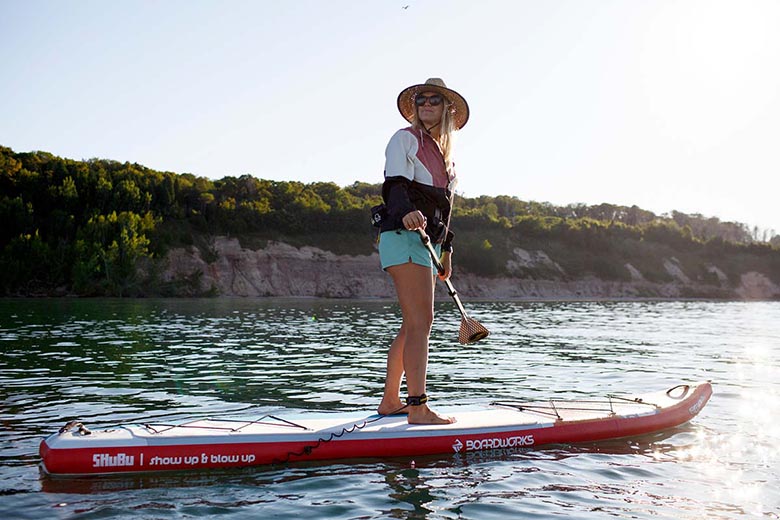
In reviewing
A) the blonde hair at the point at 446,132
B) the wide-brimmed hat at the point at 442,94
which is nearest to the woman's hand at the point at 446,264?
the blonde hair at the point at 446,132

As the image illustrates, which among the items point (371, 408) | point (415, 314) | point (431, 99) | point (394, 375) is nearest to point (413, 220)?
point (415, 314)

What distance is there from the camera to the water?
16.4ft

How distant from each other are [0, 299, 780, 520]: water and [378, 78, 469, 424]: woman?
94 cm

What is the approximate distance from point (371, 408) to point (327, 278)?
5915cm

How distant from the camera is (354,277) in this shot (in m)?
68.6

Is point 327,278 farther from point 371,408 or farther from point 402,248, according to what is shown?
point 402,248

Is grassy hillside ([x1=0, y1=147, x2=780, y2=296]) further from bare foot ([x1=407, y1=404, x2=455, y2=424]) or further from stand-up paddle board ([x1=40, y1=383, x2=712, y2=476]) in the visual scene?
bare foot ([x1=407, y1=404, x2=455, y2=424])

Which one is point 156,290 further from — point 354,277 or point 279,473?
point 279,473

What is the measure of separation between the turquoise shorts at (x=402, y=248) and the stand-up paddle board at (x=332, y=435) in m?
1.48

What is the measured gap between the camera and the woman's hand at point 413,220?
6090 mm

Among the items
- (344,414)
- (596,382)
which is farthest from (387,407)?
(596,382)

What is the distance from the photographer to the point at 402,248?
639cm

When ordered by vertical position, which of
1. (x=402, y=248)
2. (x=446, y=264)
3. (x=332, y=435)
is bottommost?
(x=332, y=435)

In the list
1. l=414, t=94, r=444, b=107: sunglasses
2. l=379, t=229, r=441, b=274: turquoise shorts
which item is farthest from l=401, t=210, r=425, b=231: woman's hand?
l=414, t=94, r=444, b=107: sunglasses
